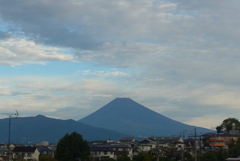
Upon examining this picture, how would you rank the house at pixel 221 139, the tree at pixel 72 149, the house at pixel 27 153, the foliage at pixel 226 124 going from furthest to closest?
the foliage at pixel 226 124 → the house at pixel 221 139 → the house at pixel 27 153 → the tree at pixel 72 149

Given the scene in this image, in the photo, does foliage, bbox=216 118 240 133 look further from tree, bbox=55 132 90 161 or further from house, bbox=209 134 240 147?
tree, bbox=55 132 90 161

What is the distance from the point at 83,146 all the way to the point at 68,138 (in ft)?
8.69

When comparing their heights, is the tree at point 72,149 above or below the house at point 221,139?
below

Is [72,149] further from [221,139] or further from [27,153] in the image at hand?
[221,139]

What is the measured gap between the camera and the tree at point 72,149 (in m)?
55.5

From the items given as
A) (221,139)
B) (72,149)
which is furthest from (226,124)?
(72,149)

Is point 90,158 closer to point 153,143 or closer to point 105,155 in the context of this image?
point 105,155

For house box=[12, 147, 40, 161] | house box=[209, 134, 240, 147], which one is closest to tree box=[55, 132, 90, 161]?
house box=[12, 147, 40, 161]

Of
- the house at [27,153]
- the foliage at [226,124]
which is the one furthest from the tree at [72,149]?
the foliage at [226,124]

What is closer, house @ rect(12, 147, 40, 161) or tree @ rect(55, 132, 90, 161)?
tree @ rect(55, 132, 90, 161)

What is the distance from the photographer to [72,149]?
183 feet

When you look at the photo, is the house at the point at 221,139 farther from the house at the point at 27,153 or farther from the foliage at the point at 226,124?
the house at the point at 27,153

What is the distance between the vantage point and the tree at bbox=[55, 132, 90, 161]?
5550 centimetres

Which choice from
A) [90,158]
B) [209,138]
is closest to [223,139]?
[209,138]
